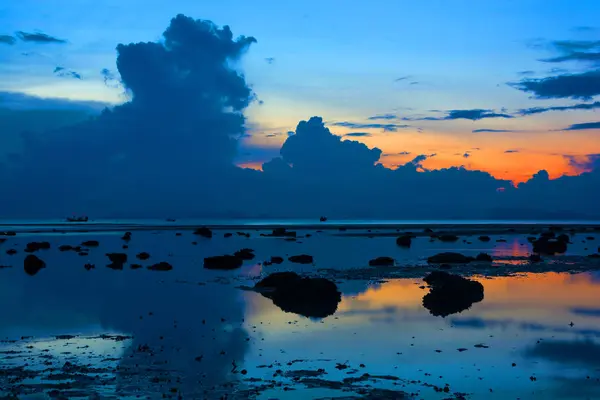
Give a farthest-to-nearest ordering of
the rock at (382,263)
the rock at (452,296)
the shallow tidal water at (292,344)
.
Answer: the rock at (382,263)
the rock at (452,296)
the shallow tidal water at (292,344)

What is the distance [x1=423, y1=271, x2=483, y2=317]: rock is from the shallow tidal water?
0.90 m

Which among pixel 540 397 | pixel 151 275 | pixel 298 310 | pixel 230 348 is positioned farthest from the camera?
pixel 151 275

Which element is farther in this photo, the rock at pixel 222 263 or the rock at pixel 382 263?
the rock at pixel 382 263

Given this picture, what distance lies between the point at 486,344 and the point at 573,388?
6.04 m

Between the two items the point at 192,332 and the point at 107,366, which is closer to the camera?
the point at 107,366

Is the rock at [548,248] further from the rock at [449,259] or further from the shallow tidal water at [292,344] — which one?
the shallow tidal water at [292,344]

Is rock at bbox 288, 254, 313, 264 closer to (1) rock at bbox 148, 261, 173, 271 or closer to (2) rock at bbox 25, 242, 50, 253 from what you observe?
(1) rock at bbox 148, 261, 173, 271

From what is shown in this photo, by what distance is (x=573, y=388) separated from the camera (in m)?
17.3

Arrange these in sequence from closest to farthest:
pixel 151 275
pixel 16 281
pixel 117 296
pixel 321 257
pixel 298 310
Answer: pixel 298 310 → pixel 117 296 → pixel 16 281 → pixel 151 275 → pixel 321 257

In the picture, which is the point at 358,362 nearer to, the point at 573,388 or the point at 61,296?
the point at 573,388

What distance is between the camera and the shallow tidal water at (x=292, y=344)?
1709 centimetres

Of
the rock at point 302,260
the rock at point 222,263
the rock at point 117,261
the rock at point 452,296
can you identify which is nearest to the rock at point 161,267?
the rock at point 117,261

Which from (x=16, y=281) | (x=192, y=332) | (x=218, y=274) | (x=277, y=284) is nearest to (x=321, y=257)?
(x=218, y=274)

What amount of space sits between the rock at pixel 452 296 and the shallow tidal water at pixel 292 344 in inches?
35.4
